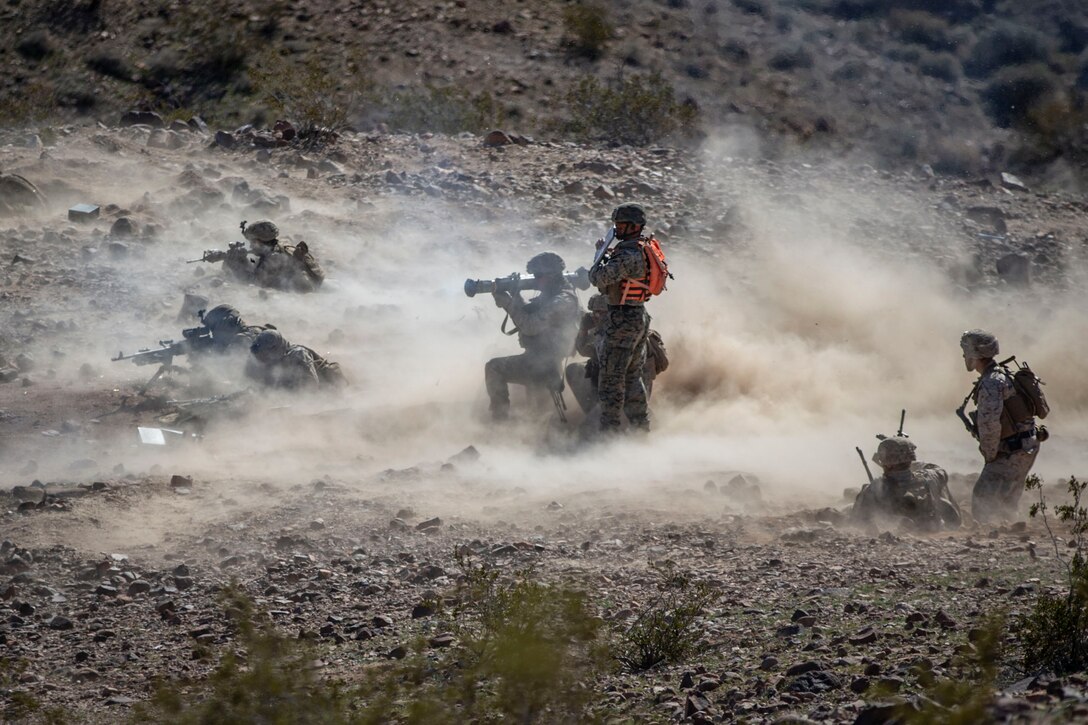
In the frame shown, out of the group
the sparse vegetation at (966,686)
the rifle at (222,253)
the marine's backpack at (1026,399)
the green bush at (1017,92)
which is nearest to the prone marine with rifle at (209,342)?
the rifle at (222,253)

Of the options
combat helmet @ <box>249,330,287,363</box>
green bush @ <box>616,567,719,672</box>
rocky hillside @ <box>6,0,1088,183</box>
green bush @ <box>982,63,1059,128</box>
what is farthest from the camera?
green bush @ <box>982,63,1059,128</box>

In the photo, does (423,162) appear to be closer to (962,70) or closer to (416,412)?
(416,412)

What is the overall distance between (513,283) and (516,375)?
2.70 feet

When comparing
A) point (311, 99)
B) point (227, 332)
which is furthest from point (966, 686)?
point (311, 99)

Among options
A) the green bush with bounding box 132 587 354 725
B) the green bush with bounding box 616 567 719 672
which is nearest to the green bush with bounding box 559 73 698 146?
the green bush with bounding box 616 567 719 672

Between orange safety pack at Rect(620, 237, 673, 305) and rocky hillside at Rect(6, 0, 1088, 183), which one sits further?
rocky hillside at Rect(6, 0, 1088, 183)

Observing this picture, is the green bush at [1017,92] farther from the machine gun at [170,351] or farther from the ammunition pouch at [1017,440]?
the machine gun at [170,351]

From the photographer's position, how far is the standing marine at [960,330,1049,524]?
29.6 feet

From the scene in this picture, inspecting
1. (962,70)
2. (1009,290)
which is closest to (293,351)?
(1009,290)

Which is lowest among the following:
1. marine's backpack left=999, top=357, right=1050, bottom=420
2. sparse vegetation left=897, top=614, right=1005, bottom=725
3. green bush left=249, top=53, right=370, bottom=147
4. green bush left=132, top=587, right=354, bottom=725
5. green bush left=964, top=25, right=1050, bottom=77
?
green bush left=132, top=587, right=354, bottom=725

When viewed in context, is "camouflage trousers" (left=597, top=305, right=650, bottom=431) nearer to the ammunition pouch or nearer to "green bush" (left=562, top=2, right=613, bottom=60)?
the ammunition pouch

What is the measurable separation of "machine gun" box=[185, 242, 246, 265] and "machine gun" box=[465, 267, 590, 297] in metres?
3.83

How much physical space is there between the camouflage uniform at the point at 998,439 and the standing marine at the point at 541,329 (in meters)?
3.56

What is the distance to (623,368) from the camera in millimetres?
10625
